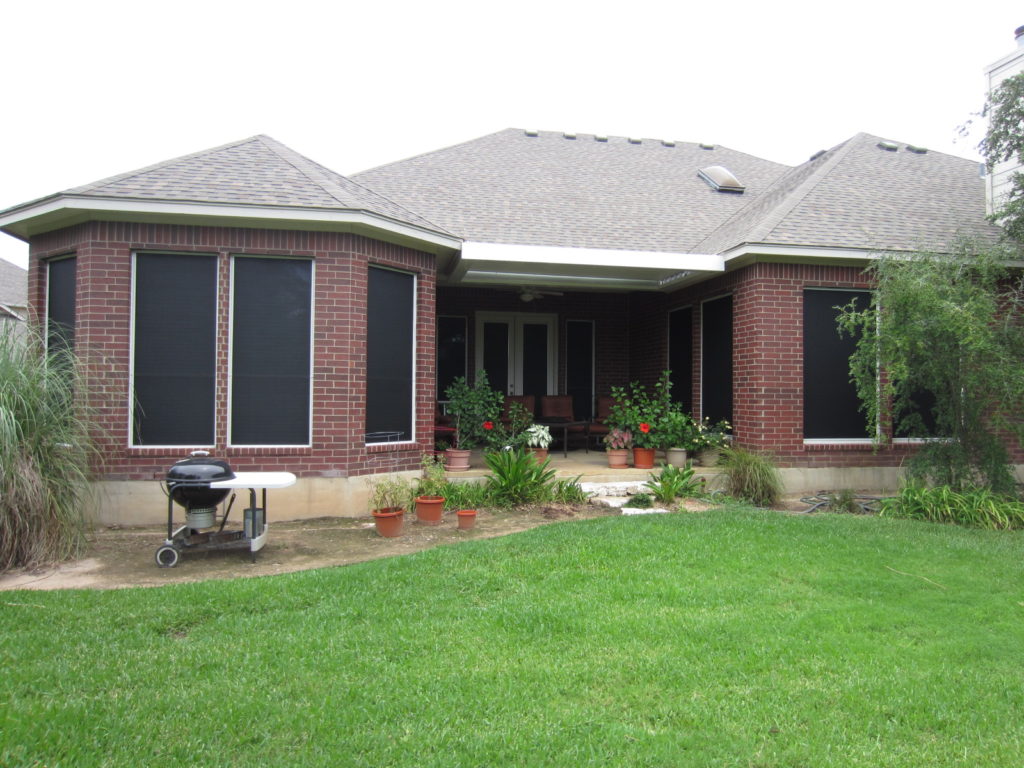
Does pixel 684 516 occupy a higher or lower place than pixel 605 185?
lower

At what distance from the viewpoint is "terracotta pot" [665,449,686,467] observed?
377 inches

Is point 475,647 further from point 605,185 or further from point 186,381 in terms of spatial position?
point 605,185

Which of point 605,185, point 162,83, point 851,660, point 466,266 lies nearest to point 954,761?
point 851,660

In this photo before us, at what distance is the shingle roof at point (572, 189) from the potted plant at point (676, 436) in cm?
260

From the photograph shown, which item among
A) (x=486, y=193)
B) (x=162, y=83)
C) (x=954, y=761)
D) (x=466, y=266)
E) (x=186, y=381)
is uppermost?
(x=162, y=83)

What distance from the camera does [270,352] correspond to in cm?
752

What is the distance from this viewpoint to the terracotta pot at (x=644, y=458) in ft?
31.1

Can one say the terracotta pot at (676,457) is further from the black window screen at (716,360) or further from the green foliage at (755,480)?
the green foliage at (755,480)

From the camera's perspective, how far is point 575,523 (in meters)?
6.99

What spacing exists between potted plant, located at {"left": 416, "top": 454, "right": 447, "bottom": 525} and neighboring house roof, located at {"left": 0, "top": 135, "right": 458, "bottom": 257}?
2.61 m

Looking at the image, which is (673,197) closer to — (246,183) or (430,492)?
(430,492)

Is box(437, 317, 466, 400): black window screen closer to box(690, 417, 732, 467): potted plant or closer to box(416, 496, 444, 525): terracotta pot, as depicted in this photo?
box(690, 417, 732, 467): potted plant

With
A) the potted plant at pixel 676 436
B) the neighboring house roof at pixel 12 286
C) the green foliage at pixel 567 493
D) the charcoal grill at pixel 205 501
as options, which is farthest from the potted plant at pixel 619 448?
the neighboring house roof at pixel 12 286

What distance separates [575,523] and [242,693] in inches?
164
